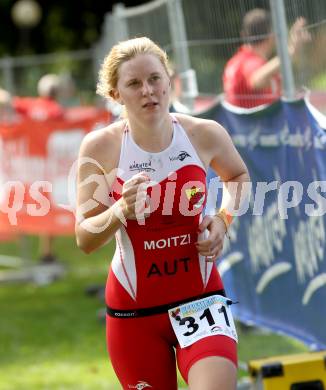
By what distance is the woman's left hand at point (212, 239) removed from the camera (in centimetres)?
443

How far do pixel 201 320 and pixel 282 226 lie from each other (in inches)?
73.0

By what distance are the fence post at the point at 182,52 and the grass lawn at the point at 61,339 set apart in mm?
1984

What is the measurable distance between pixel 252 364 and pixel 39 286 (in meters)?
6.90

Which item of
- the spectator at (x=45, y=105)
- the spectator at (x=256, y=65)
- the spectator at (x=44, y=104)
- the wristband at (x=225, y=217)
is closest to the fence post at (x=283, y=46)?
the spectator at (x=256, y=65)

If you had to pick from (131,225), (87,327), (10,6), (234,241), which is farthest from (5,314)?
(10,6)

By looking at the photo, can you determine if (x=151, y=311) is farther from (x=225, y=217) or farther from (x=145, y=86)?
(x=145, y=86)

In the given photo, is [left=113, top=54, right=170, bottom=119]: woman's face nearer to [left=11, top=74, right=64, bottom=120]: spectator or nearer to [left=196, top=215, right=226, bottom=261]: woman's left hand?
[left=196, top=215, right=226, bottom=261]: woman's left hand

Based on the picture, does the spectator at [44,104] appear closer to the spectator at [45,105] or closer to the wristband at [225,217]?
the spectator at [45,105]

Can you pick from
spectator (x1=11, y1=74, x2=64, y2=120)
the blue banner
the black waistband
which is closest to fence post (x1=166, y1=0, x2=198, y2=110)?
the blue banner

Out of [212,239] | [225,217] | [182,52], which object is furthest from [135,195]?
[182,52]

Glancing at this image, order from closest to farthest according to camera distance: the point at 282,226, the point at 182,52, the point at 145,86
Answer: the point at 145,86 → the point at 282,226 → the point at 182,52

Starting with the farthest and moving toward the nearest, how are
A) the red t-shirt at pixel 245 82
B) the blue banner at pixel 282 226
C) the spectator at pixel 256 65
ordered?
the red t-shirt at pixel 245 82
the spectator at pixel 256 65
the blue banner at pixel 282 226

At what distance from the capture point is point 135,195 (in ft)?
13.6

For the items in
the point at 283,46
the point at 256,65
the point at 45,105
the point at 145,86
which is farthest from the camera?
the point at 45,105
